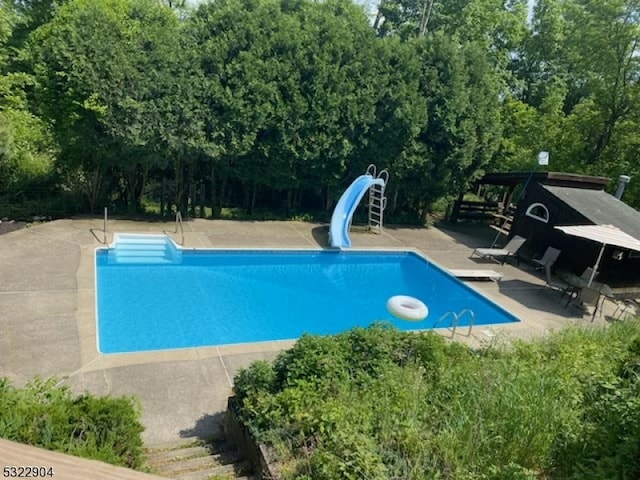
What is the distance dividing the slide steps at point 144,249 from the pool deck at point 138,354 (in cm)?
42

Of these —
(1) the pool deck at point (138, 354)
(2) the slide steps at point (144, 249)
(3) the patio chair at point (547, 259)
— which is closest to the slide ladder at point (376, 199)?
(1) the pool deck at point (138, 354)

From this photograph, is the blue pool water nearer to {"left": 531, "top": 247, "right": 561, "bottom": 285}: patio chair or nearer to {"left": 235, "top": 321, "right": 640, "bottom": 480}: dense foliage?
{"left": 531, "top": 247, "right": 561, "bottom": 285}: patio chair

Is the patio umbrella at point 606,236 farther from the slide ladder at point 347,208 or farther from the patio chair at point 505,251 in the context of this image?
the slide ladder at point 347,208

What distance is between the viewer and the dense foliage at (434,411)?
3.09m

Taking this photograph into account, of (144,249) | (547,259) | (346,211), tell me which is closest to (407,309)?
(346,211)

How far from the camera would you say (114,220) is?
1270cm

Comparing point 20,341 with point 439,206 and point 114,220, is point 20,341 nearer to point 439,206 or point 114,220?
point 114,220

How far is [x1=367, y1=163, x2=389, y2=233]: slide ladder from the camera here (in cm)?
1517

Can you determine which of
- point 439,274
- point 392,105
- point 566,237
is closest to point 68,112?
point 392,105

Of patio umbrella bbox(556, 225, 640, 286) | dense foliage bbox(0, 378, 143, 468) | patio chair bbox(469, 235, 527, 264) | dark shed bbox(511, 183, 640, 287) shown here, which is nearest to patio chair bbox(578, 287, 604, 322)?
patio umbrella bbox(556, 225, 640, 286)

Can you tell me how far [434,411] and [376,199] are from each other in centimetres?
1196

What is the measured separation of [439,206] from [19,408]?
60.8 ft

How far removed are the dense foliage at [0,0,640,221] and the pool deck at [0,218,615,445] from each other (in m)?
2.22

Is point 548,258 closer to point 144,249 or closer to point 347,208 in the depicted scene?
point 347,208
